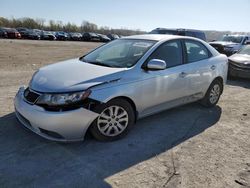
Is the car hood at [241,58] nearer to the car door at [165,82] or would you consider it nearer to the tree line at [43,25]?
the car door at [165,82]

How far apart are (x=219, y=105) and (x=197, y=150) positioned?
257 cm

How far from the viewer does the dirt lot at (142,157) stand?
306 cm

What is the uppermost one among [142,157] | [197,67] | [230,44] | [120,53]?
[120,53]

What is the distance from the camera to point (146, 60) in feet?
14.1

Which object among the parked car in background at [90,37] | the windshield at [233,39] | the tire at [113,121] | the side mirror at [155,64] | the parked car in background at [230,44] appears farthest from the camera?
the parked car in background at [90,37]

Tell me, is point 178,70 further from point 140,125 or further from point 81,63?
point 81,63

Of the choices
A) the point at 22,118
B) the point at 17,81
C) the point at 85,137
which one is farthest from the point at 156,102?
the point at 17,81

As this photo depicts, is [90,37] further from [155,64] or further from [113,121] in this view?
[113,121]

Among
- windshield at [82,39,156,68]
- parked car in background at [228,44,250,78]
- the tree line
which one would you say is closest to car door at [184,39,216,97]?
windshield at [82,39,156,68]

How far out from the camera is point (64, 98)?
3506 millimetres

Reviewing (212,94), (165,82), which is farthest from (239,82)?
(165,82)

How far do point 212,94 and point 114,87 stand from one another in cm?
286

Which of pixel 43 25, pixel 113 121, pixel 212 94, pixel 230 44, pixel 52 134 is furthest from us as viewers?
pixel 43 25

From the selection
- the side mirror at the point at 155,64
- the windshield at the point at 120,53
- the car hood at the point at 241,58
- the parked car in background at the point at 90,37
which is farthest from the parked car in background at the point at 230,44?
the parked car in background at the point at 90,37
